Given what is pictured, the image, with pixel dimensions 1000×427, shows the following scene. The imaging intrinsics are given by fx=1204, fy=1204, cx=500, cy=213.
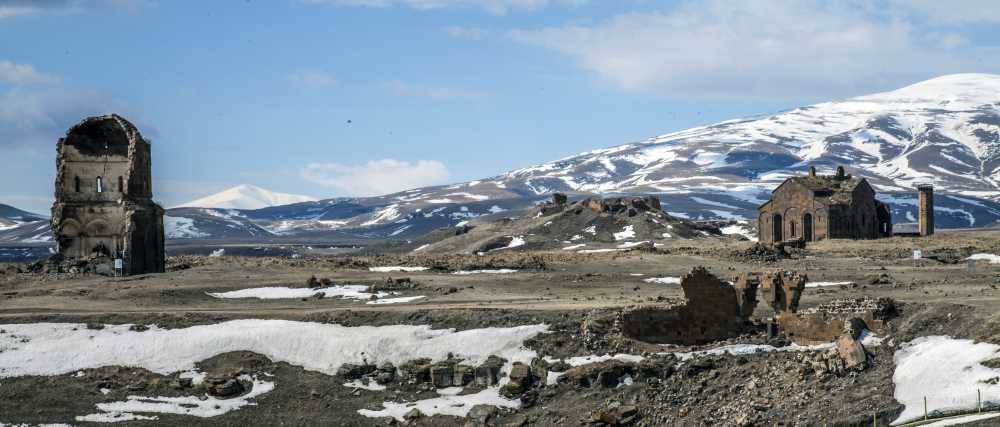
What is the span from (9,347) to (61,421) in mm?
7587

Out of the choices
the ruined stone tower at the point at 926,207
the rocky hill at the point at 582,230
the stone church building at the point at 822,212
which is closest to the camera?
the stone church building at the point at 822,212

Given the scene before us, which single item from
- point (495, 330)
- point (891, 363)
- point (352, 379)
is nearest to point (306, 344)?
point (352, 379)

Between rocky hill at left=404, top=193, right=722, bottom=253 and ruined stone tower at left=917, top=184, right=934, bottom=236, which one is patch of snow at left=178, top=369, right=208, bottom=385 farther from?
ruined stone tower at left=917, top=184, right=934, bottom=236

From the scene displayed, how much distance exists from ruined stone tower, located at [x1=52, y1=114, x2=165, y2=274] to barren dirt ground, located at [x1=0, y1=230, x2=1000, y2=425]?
389 cm

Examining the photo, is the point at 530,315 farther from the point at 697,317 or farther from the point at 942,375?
the point at 942,375

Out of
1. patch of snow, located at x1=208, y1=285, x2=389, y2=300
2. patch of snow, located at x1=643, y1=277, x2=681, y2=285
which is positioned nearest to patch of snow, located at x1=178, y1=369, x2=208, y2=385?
patch of snow, located at x1=208, y1=285, x2=389, y2=300

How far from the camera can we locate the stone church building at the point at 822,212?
10075cm

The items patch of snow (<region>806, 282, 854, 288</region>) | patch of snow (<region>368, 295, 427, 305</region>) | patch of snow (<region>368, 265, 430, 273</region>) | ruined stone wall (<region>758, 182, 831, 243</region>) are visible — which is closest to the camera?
patch of snow (<region>368, 295, 427, 305</region>)

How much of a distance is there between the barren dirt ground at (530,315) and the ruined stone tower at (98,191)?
3892 mm

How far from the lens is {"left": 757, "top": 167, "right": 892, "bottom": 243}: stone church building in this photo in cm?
10075

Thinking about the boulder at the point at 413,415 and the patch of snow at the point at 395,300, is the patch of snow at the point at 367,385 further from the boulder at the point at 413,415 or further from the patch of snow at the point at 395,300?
the patch of snow at the point at 395,300

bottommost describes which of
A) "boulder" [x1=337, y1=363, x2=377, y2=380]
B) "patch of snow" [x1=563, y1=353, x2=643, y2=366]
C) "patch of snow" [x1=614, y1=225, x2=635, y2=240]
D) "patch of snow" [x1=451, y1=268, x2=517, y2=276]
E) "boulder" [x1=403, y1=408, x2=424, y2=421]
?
"boulder" [x1=403, y1=408, x2=424, y2=421]

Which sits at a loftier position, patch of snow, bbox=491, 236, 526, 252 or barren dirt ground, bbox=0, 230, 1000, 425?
patch of snow, bbox=491, 236, 526, 252

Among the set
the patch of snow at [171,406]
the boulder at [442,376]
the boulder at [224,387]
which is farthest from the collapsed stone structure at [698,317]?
the patch of snow at [171,406]
